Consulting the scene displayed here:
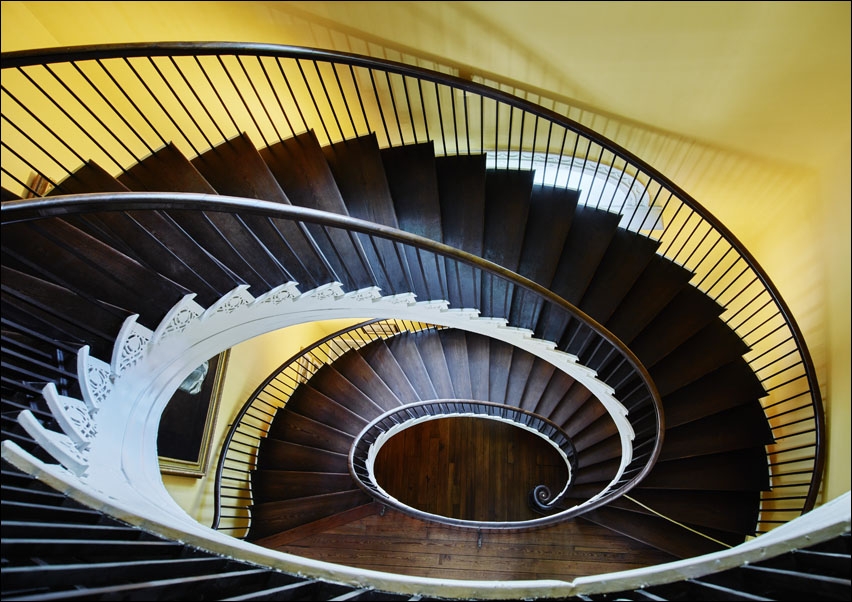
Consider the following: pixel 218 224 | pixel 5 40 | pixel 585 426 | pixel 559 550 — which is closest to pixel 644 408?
pixel 585 426

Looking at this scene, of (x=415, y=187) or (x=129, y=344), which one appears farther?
(x=415, y=187)

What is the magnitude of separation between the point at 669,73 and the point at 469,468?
16.6 ft

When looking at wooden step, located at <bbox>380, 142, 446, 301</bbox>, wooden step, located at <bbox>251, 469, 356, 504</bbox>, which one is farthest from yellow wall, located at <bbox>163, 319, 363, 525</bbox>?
wooden step, located at <bbox>380, 142, 446, 301</bbox>

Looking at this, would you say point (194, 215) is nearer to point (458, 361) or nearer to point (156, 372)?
point (156, 372)

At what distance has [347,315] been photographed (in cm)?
357

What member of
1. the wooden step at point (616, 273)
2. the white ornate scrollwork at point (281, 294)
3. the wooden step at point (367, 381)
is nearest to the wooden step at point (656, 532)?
the wooden step at point (616, 273)

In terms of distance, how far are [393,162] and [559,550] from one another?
384 cm

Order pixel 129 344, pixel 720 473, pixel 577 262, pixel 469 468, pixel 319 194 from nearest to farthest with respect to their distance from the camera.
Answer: pixel 129 344, pixel 319 194, pixel 577 262, pixel 720 473, pixel 469 468

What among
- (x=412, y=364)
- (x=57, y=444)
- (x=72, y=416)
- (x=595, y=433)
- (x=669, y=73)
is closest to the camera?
(x=57, y=444)

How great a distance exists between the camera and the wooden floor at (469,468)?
5762mm

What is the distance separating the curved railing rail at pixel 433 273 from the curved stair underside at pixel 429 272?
3 cm

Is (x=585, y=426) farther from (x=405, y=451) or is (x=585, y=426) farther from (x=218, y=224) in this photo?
(x=218, y=224)

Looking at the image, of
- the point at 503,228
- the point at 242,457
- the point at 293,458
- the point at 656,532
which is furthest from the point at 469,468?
the point at 503,228

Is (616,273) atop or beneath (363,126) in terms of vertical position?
beneath
